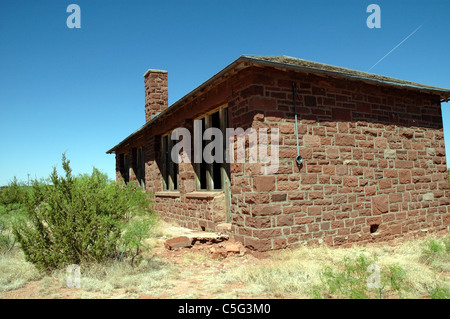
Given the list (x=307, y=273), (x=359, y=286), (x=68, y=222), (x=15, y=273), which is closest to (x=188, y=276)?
(x=307, y=273)

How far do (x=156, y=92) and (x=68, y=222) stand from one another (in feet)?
32.0

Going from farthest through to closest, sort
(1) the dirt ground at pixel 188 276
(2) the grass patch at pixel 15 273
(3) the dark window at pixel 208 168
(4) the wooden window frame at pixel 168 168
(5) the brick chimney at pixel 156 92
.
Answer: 1. (5) the brick chimney at pixel 156 92
2. (4) the wooden window frame at pixel 168 168
3. (3) the dark window at pixel 208 168
4. (2) the grass patch at pixel 15 273
5. (1) the dirt ground at pixel 188 276

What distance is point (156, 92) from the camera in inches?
555

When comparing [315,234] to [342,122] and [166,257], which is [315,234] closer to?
[342,122]

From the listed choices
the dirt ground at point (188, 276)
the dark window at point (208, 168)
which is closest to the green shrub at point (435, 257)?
the dirt ground at point (188, 276)

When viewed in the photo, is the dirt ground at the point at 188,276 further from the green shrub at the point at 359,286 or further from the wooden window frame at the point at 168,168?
the wooden window frame at the point at 168,168

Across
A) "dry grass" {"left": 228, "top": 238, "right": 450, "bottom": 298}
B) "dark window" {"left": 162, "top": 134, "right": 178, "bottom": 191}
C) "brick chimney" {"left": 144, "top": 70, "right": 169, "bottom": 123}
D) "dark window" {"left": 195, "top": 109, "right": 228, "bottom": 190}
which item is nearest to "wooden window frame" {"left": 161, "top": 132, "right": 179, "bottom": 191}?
"dark window" {"left": 162, "top": 134, "right": 178, "bottom": 191}

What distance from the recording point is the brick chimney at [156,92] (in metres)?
14.0

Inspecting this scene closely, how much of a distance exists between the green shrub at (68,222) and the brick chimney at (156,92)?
8880mm

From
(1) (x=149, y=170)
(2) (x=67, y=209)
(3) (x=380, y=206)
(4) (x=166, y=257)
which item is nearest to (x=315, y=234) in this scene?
(3) (x=380, y=206)

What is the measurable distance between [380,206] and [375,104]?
233 centimetres

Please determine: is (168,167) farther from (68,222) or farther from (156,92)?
(68,222)

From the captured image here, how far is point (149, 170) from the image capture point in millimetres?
12375
